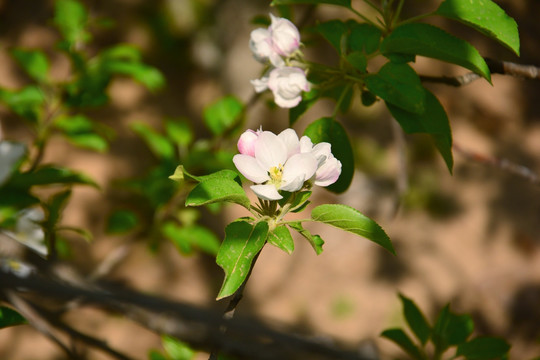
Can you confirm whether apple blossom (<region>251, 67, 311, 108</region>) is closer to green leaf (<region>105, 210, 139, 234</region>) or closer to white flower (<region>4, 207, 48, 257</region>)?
white flower (<region>4, 207, 48, 257</region>)

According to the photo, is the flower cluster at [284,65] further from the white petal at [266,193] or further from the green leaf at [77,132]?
the green leaf at [77,132]

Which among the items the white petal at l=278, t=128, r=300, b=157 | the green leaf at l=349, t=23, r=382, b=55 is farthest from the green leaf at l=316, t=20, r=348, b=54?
the white petal at l=278, t=128, r=300, b=157

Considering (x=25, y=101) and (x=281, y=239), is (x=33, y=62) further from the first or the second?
(x=281, y=239)

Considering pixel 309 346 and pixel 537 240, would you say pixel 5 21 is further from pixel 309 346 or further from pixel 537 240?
pixel 537 240

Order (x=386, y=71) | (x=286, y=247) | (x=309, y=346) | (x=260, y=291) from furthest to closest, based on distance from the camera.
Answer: (x=260, y=291)
(x=386, y=71)
(x=286, y=247)
(x=309, y=346)

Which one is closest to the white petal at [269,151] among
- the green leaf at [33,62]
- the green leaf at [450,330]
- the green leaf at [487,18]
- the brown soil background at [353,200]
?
the green leaf at [487,18]

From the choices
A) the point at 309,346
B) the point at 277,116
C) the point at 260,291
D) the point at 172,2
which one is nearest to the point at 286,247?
the point at 309,346

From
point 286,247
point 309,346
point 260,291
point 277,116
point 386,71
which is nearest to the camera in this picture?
point 309,346
